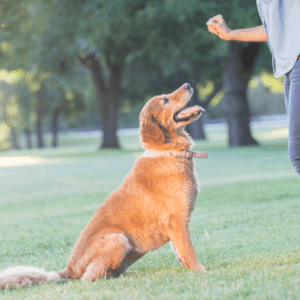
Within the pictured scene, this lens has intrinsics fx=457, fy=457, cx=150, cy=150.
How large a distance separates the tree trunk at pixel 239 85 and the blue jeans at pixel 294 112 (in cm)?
1869

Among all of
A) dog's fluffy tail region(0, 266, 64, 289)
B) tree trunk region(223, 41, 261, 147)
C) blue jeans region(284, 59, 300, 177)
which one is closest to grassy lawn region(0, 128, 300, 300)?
dog's fluffy tail region(0, 266, 64, 289)

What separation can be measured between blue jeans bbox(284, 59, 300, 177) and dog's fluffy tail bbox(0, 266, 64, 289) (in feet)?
6.55

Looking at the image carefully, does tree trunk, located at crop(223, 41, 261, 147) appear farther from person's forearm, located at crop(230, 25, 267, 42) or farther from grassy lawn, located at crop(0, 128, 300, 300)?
person's forearm, located at crop(230, 25, 267, 42)

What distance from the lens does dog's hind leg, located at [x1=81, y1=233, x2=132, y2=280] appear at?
339 cm

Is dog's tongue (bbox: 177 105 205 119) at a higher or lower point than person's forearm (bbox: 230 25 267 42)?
lower

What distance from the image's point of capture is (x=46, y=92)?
1740 inches

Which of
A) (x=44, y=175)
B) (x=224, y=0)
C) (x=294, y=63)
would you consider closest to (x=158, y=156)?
(x=294, y=63)

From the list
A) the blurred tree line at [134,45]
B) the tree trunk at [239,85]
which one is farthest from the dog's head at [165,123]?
the tree trunk at [239,85]

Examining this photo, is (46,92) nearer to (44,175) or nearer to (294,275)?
(44,175)

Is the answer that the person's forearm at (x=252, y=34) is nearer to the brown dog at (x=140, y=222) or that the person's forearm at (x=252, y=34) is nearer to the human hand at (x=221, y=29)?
the human hand at (x=221, y=29)

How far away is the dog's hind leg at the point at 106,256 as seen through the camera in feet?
11.1

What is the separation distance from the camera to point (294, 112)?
10.8ft

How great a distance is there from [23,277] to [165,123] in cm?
170

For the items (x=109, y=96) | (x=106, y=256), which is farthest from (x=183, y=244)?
(x=109, y=96)
